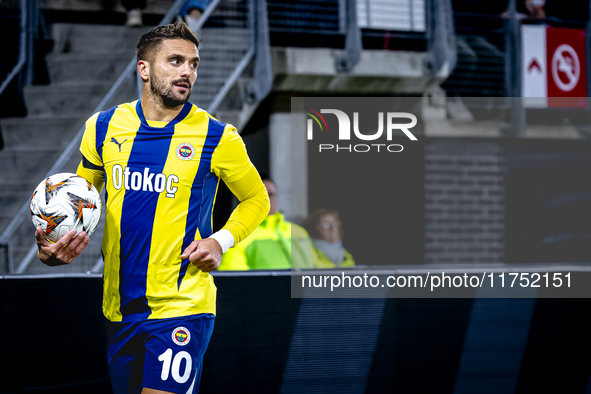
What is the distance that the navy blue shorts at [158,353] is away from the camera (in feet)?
10.1

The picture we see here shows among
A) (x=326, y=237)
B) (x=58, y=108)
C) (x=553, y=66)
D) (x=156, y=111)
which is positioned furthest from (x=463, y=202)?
(x=156, y=111)

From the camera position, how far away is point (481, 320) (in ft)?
14.6

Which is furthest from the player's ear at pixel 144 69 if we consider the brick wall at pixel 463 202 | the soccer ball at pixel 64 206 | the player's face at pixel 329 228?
the brick wall at pixel 463 202

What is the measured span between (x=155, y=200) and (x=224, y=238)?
412 mm

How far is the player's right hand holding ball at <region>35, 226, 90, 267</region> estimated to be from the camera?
2924 millimetres

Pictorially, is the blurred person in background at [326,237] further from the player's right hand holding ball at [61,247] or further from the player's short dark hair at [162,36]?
the player's right hand holding ball at [61,247]

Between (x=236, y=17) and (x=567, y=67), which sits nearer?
(x=236, y=17)

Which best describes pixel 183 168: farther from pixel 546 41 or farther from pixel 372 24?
pixel 546 41

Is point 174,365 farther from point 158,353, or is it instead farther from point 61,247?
point 61,247

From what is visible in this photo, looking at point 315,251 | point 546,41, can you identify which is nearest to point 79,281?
point 315,251

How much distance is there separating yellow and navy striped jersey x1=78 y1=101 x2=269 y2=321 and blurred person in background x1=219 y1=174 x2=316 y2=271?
206 cm

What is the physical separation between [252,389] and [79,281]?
4.47ft

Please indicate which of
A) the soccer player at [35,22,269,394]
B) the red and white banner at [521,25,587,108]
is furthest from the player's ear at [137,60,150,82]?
the red and white banner at [521,25,587,108]

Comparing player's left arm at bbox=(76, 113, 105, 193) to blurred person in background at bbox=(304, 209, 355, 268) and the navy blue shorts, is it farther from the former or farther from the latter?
blurred person in background at bbox=(304, 209, 355, 268)
